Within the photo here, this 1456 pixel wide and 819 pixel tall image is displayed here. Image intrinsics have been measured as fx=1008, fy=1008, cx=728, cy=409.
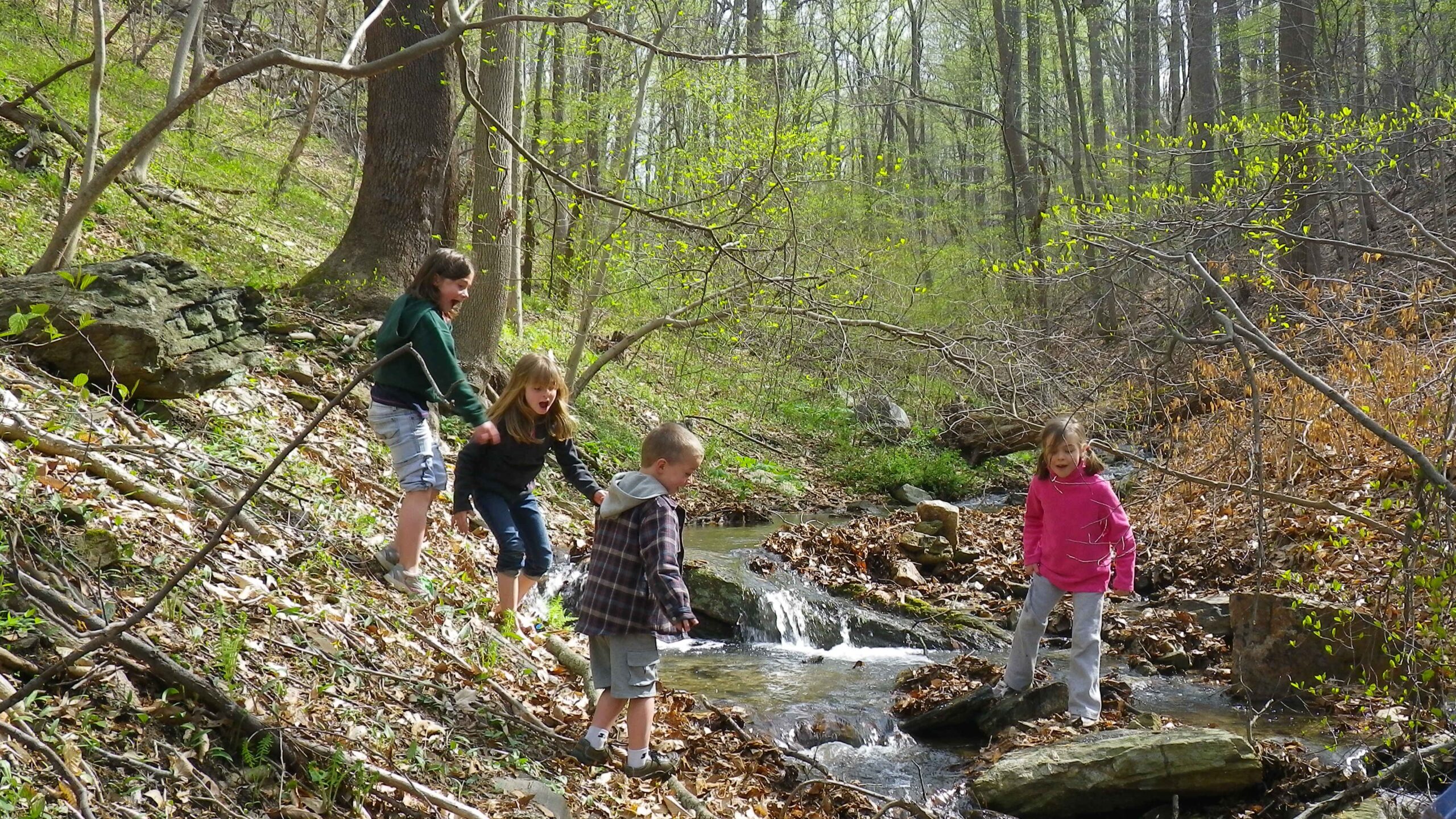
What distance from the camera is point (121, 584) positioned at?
12.4ft

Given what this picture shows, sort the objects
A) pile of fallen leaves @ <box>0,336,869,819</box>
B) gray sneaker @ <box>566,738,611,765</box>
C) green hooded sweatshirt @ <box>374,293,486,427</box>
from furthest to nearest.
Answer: green hooded sweatshirt @ <box>374,293,486,427</box> → gray sneaker @ <box>566,738,611,765</box> → pile of fallen leaves @ <box>0,336,869,819</box>

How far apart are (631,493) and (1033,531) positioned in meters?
2.93

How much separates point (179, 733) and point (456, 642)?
→ 6.20 feet

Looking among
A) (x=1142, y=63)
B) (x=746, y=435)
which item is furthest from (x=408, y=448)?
(x=1142, y=63)

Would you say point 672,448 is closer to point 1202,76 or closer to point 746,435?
point 746,435

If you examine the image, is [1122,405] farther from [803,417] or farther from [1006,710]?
[803,417]

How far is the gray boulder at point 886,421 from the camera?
53.5 ft

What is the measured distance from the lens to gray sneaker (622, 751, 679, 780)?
4.18 meters

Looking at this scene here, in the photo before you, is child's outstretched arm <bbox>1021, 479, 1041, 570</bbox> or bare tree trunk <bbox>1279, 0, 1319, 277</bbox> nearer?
child's outstretched arm <bbox>1021, 479, 1041, 570</bbox>

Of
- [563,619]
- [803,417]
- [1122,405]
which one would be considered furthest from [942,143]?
[563,619]

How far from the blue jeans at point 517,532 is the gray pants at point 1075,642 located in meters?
2.80

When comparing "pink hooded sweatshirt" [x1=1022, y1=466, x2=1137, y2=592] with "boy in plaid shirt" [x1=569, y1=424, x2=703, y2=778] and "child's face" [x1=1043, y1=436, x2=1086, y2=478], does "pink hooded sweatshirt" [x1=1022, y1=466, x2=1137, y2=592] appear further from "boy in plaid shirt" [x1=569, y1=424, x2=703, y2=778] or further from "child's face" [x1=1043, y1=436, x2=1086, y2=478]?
"boy in plaid shirt" [x1=569, y1=424, x2=703, y2=778]

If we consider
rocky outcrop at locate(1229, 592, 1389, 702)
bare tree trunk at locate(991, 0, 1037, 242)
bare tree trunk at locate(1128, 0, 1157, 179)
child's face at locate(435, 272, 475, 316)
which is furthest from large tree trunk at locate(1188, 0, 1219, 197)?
child's face at locate(435, 272, 475, 316)

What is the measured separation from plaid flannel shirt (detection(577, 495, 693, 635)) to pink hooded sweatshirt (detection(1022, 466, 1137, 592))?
2634 mm
